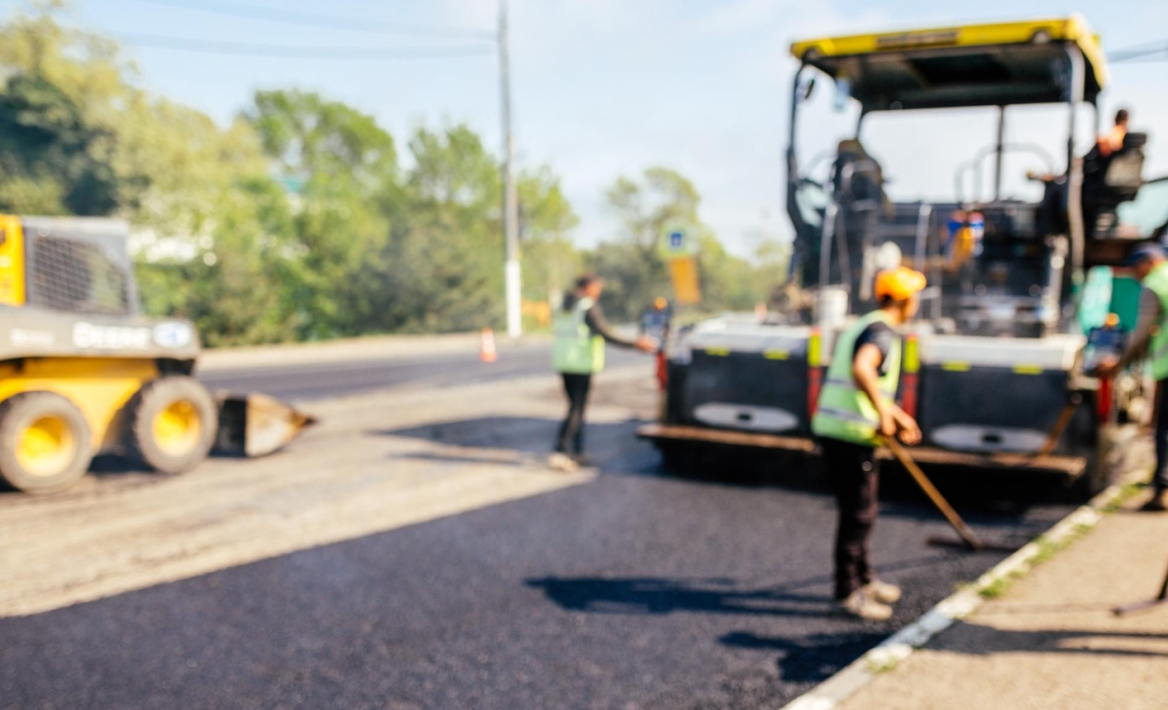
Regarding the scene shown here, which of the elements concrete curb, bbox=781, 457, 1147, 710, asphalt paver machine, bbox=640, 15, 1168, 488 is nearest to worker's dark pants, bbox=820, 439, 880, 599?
concrete curb, bbox=781, 457, 1147, 710

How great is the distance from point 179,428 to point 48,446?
1094 millimetres

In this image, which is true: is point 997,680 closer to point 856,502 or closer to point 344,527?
point 856,502

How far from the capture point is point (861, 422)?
166 inches

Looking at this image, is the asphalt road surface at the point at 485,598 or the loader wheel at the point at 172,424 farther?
the loader wheel at the point at 172,424

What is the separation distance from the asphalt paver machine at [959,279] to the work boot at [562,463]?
0.86m

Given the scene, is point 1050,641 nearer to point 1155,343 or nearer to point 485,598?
point 485,598

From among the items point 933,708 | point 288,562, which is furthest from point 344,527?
point 933,708

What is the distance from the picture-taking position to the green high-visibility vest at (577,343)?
24.9 feet

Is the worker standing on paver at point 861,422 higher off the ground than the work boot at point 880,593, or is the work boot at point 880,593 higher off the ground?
the worker standing on paver at point 861,422

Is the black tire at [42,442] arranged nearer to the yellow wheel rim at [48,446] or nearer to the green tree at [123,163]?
the yellow wheel rim at [48,446]

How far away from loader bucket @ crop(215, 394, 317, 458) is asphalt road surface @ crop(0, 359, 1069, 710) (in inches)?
14.0

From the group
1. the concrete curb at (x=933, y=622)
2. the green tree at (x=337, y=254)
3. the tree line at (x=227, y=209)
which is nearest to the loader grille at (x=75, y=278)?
the concrete curb at (x=933, y=622)

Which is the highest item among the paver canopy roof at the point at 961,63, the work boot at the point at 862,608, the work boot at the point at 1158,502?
the paver canopy roof at the point at 961,63

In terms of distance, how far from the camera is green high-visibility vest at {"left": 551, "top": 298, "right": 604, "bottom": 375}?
758 centimetres
